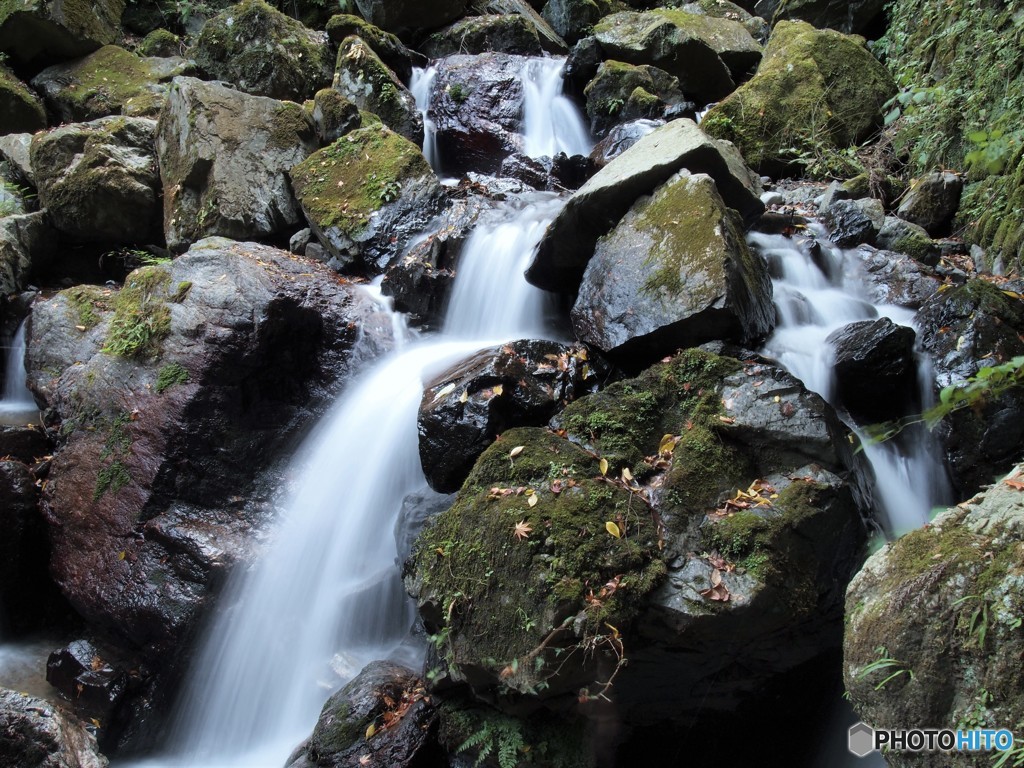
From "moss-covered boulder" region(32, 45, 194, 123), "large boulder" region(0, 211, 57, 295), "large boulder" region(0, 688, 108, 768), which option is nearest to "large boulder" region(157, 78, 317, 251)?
"large boulder" region(0, 211, 57, 295)

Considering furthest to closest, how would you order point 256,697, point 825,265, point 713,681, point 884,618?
1. point 825,265
2. point 256,697
3. point 713,681
4. point 884,618

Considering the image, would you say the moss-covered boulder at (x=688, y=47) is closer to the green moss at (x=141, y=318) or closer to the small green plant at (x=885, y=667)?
the green moss at (x=141, y=318)

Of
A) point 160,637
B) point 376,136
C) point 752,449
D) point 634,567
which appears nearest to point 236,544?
point 160,637

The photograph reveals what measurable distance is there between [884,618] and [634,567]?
1.10m

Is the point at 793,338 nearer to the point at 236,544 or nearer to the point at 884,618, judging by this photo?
the point at 884,618

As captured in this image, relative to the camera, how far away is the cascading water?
455cm

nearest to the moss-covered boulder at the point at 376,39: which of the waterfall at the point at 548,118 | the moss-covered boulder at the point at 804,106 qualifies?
the waterfall at the point at 548,118

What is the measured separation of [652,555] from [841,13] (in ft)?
42.0

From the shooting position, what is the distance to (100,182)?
812cm

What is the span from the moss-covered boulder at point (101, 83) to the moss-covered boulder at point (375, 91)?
9.81 ft

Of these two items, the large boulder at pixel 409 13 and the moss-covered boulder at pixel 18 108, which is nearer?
the moss-covered boulder at pixel 18 108

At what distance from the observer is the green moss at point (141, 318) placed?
219 inches

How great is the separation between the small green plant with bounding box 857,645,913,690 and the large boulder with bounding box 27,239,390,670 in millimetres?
4226

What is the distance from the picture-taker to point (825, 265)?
6.91m
